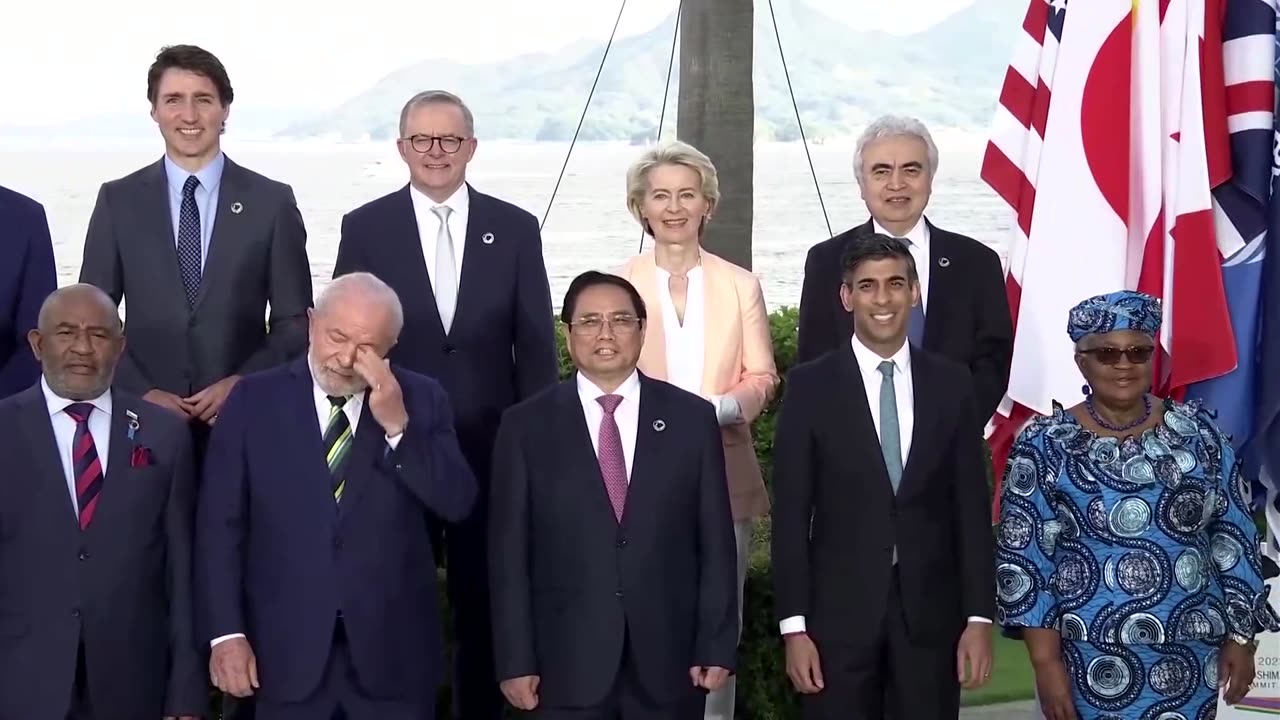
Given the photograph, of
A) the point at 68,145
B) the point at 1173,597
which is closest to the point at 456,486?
the point at 1173,597

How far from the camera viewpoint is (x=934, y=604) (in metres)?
4.15

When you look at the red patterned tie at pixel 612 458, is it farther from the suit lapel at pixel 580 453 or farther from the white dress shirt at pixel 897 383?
the white dress shirt at pixel 897 383

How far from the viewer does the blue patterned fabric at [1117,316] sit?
3969 millimetres

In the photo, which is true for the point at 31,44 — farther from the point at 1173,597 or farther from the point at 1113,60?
the point at 1173,597

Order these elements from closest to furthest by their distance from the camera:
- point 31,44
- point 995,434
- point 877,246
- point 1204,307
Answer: point 877,246
point 1204,307
point 995,434
point 31,44

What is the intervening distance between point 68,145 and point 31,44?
0.60 metres

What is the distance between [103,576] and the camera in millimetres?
3945

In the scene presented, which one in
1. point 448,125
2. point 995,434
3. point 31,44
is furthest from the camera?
point 31,44

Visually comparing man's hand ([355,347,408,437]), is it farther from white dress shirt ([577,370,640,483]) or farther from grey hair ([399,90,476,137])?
grey hair ([399,90,476,137])

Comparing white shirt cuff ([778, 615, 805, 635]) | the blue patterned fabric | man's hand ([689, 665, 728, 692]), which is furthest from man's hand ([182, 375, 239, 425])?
the blue patterned fabric

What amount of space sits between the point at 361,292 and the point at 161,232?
2.96 ft

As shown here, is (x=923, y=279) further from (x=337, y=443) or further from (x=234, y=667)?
(x=234, y=667)

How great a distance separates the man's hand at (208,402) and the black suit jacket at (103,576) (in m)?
0.26

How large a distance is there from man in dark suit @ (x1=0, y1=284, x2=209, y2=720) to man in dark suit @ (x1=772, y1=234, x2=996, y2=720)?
158cm
